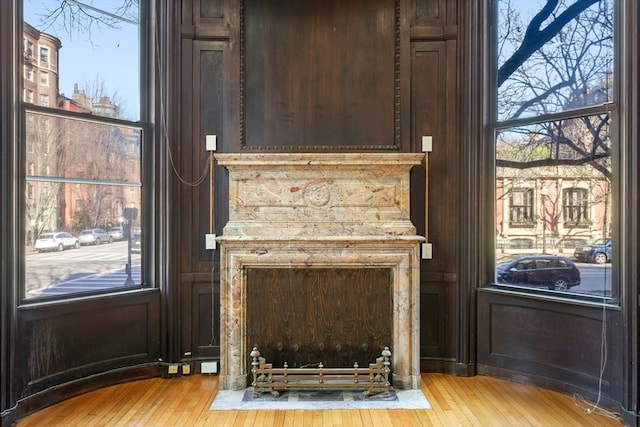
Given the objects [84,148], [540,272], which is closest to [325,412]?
[540,272]

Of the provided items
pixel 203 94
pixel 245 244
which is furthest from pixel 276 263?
pixel 203 94

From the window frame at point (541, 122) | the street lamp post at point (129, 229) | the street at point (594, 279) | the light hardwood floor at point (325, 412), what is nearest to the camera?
the light hardwood floor at point (325, 412)

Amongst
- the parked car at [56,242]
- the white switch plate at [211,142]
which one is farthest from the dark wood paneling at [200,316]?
the white switch plate at [211,142]

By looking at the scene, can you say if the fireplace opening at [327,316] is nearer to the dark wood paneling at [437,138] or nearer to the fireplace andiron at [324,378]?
the fireplace andiron at [324,378]

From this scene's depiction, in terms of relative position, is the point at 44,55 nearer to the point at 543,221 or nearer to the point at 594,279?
the point at 543,221

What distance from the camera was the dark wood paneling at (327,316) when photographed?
3266 millimetres

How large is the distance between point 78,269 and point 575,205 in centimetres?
351

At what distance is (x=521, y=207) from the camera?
3.38 m

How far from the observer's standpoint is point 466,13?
11.4ft

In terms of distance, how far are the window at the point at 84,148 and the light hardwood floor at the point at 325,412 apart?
76 centimetres

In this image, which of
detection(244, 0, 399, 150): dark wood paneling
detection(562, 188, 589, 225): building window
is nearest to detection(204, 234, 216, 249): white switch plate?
detection(244, 0, 399, 150): dark wood paneling

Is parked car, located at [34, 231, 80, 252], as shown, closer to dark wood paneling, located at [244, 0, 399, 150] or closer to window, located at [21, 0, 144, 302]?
window, located at [21, 0, 144, 302]

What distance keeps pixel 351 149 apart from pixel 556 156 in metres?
1.47

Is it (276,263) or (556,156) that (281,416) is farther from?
(556,156)
